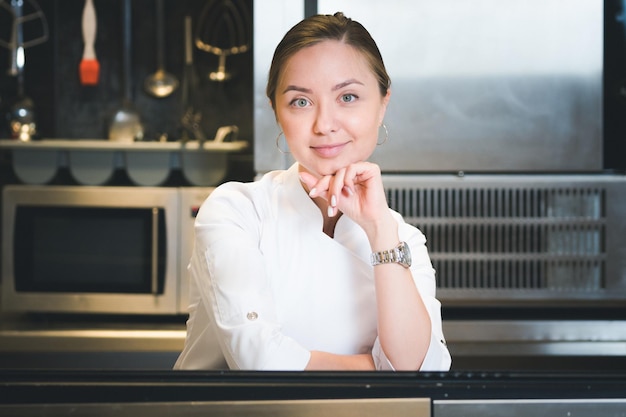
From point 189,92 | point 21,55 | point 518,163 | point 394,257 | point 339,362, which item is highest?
point 21,55

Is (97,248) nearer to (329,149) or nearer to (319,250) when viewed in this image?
(319,250)

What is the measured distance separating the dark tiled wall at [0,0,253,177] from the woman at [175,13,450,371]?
136cm

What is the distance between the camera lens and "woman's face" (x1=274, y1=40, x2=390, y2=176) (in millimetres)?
785

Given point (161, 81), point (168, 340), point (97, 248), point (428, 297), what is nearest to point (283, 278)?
point (428, 297)

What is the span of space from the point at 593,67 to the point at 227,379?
4.46 feet

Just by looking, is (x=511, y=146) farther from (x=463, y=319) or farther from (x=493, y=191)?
(x=463, y=319)

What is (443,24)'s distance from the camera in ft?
5.22

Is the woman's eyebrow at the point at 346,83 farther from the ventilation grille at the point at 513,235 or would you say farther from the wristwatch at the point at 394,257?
the ventilation grille at the point at 513,235

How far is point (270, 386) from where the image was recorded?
50 centimetres

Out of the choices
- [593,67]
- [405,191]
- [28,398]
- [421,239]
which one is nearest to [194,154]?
[405,191]

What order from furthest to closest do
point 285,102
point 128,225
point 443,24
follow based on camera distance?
point 128,225, point 443,24, point 285,102

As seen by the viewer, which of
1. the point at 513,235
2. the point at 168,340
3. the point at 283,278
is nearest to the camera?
the point at 283,278

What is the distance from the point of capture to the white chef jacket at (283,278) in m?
0.83

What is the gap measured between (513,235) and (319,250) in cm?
79
